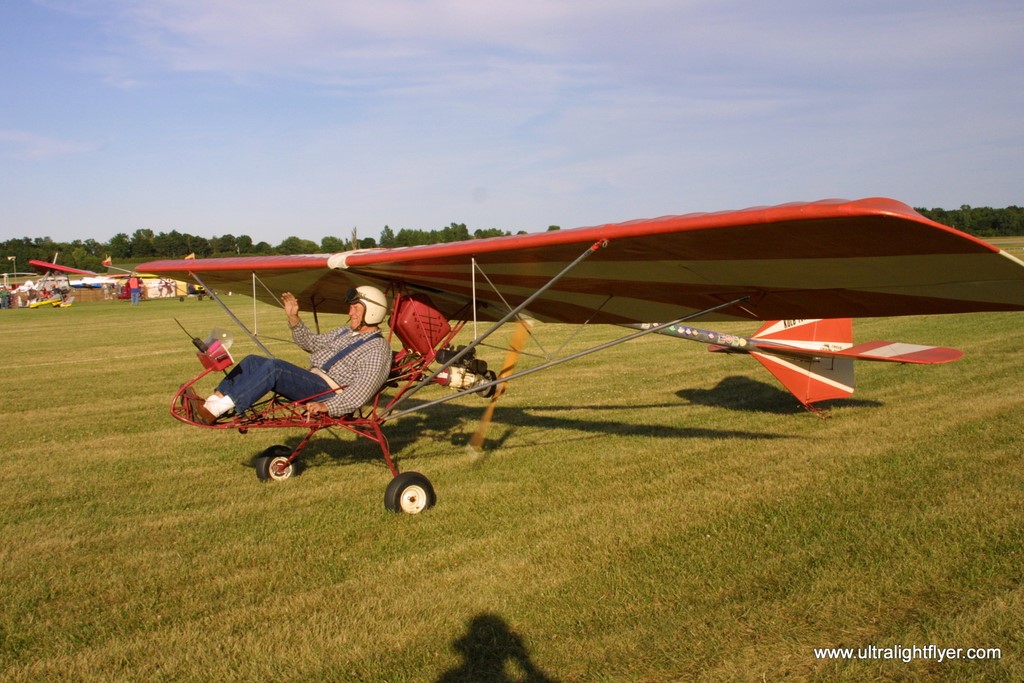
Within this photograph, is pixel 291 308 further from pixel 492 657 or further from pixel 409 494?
pixel 492 657

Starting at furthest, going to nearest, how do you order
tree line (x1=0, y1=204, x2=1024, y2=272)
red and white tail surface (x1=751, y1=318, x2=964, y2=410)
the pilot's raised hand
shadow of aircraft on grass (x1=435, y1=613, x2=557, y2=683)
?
tree line (x1=0, y1=204, x2=1024, y2=272), red and white tail surface (x1=751, y1=318, x2=964, y2=410), the pilot's raised hand, shadow of aircraft on grass (x1=435, y1=613, x2=557, y2=683)

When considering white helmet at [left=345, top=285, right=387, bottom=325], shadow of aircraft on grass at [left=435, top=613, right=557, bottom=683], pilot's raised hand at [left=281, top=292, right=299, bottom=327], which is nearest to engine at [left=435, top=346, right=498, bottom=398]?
white helmet at [left=345, top=285, right=387, bottom=325]

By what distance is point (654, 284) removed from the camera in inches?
247

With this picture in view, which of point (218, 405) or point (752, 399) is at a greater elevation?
point (218, 405)

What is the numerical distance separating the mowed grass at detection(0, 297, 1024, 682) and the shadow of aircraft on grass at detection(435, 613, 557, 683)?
0.01 meters

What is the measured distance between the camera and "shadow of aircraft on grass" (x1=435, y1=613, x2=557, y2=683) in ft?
11.1

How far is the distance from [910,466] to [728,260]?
273cm

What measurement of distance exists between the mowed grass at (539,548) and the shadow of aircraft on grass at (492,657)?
0.01 meters

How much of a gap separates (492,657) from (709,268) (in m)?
3.13

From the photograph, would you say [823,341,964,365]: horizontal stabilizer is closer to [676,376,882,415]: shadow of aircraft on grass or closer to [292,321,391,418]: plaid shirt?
[676,376,882,415]: shadow of aircraft on grass

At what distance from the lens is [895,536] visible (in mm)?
4875

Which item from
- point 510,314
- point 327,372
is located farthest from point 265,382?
point 510,314

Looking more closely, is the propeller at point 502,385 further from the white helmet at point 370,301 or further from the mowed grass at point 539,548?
the white helmet at point 370,301

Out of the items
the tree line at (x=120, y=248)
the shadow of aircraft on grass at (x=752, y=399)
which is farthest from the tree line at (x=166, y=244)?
the shadow of aircraft on grass at (x=752, y=399)
